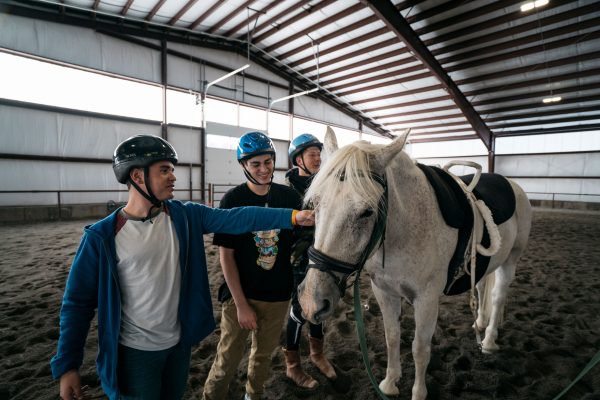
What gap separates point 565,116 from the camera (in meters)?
14.0

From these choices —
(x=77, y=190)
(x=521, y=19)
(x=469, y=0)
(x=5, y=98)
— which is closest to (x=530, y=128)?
(x=521, y=19)

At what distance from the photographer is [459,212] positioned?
1687mm

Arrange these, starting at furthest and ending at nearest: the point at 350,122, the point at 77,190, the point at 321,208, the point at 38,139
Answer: the point at 350,122 < the point at 77,190 < the point at 38,139 < the point at 321,208

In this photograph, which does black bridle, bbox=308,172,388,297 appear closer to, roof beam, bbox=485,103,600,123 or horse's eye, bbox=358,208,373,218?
horse's eye, bbox=358,208,373,218

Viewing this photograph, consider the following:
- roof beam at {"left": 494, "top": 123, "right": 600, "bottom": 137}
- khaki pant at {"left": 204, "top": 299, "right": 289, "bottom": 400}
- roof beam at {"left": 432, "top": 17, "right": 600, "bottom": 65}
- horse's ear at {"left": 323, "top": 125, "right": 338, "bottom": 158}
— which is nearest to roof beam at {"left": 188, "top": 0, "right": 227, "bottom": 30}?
roof beam at {"left": 432, "top": 17, "right": 600, "bottom": 65}

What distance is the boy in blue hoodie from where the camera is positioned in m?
1.09

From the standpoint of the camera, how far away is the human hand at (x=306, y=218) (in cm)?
136

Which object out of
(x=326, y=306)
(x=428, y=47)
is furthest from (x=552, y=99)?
(x=326, y=306)

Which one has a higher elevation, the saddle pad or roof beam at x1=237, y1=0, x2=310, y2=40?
roof beam at x1=237, y1=0, x2=310, y2=40

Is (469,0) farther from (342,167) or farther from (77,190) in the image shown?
(77,190)

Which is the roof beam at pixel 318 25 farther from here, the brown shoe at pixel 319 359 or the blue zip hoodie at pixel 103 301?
the blue zip hoodie at pixel 103 301

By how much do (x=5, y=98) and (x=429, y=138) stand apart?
66.2ft

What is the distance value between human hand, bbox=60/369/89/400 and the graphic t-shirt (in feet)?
2.53

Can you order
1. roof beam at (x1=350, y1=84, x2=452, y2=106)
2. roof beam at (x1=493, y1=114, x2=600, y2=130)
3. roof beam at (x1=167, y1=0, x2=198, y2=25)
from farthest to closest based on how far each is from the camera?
roof beam at (x1=493, y1=114, x2=600, y2=130) < roof beam at (x1=350, y1=84, x2=452, y2=106) < roof beam at (x1=167, y1=0, x2=198, y2=25)
